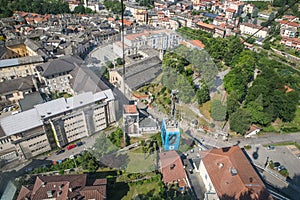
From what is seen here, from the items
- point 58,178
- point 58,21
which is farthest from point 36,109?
point 58,21

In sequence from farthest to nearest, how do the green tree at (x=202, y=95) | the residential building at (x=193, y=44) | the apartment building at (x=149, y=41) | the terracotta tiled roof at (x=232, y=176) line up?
the residential building at (x=193, y=44) → the apartment building at (x=149, y=41) → the green tree at (x=202, y=95) → the terracotta tiled roof at (x=232, y=176)

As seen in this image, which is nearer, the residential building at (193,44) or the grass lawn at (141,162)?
the grass lawn at (141,162)

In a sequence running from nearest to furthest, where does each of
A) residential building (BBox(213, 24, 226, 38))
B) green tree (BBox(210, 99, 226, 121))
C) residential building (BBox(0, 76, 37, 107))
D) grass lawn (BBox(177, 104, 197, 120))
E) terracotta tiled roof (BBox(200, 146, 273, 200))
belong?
terracotta tiled roof (BBox(200, 146, 273, 200)) → green tree (BBox(210, 99, 226, 121)) → grass lawn (BBox(177, 104, 197, 120)) → residential building (BBox(0, 76, 37, 107)) → residential building (BBox(213, 24, 226, 38))

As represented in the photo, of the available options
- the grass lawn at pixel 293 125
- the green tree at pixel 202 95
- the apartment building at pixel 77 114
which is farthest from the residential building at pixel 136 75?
the grass lawn at pixel 293 125

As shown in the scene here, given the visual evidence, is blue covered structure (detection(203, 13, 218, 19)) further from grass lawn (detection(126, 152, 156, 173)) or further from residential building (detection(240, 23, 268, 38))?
grass lawn (detection(126, 152, 156, 173))

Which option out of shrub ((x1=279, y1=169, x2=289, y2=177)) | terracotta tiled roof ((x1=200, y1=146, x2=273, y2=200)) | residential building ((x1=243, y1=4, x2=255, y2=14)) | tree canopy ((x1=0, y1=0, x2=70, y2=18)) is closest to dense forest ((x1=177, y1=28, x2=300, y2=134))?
shrub ((x1=279, y1=169, x2=289, y2=177))

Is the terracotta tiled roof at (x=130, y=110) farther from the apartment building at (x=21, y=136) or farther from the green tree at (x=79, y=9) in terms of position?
the green tree at (x=79, y=9)
